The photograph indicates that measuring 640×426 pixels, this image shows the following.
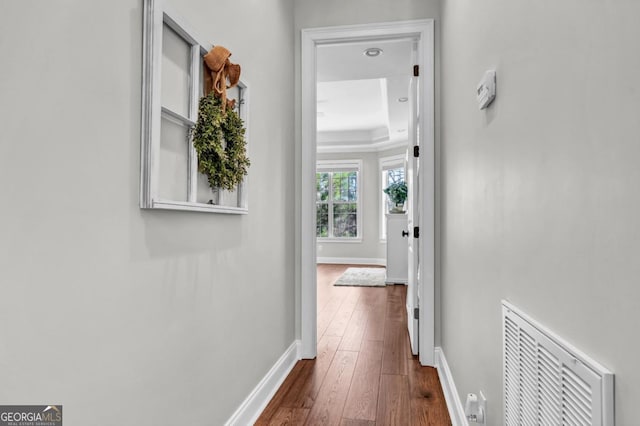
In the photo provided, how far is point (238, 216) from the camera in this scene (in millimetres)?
1792

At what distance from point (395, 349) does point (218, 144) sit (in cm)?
215

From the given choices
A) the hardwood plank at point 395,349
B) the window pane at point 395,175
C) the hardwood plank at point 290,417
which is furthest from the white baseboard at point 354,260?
the hardwood plank at point 290,417

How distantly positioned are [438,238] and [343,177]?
6.13 m

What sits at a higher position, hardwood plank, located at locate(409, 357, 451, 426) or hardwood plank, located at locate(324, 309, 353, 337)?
hardwood plank, located at locate(324, 309, 353, 337)

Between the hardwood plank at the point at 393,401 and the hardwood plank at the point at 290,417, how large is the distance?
0.36 meters

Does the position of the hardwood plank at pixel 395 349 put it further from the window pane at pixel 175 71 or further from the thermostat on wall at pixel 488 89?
the window pane at pixel 175 71

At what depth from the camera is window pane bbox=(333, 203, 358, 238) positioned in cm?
861

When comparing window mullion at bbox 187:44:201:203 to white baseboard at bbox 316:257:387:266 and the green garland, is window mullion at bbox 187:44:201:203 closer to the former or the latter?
the green garland

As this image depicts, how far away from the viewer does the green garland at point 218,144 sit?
1.39 meters

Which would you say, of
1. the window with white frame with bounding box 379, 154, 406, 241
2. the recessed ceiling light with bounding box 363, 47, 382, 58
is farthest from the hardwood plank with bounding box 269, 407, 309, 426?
the window with white frame with bounding box 379, 154, 406, 241

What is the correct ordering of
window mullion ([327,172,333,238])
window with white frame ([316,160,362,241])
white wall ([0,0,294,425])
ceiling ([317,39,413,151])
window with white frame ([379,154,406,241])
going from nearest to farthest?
1. white wall ([0,0,294,425])
2. ceiling ([317,39,413,151])
3. window with white frame ([379,154,406,241])
4. window with white frame ([316,160,362,241])
5. window mullion ([327,172,333,238])

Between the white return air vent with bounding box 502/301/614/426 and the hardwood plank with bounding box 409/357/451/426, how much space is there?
0.92 meters

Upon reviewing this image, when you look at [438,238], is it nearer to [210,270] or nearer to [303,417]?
[303,417]

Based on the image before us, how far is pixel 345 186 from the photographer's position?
864cm
